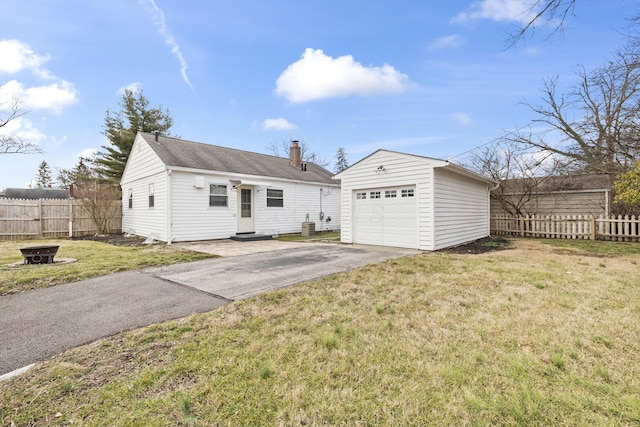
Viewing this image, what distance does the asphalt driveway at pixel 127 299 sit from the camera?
3178 millimetres

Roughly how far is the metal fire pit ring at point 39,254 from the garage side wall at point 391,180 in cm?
853

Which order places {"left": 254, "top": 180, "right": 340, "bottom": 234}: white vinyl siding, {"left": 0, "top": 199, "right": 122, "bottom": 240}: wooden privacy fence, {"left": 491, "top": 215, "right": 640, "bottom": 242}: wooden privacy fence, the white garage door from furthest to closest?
Answer: {"left": 254, "top": 180, "right": 340, "bottom": 234}: white vinyl siding, {"left": 0, "top": 199, "right": 122, "bottom": 240}: wooden privacy fence, {"left": 491, "top": 215, "right": 640, "bottom": 242}: wooden privacy fence, the white garage door

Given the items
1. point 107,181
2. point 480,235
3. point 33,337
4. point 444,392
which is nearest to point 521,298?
point 444,392

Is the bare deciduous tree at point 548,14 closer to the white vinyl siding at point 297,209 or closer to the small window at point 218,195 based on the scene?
the small window at point 218,195

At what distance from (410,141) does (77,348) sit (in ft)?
75.5

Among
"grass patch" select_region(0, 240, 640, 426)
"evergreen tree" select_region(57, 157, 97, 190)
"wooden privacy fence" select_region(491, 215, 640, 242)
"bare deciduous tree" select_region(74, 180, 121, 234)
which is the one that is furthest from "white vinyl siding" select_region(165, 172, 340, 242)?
"evergreen tree" select_region(57, 157, 97, 190)

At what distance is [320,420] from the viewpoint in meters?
1.86

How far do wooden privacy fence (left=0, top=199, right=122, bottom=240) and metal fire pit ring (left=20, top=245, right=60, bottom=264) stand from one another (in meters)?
8.63

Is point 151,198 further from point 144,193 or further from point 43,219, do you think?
point 43,219

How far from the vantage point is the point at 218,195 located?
12.6 meters

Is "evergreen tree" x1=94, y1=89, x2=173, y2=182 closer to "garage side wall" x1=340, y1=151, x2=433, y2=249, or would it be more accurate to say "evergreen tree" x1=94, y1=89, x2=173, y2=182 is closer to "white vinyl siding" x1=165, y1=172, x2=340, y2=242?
"white vinyl siding" x1=165, y1=172, x2=340, y2=242

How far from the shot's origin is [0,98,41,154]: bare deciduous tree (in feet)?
45.2

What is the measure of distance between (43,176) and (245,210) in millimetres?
54916

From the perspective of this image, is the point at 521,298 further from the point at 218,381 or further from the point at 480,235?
the point at 480,235
